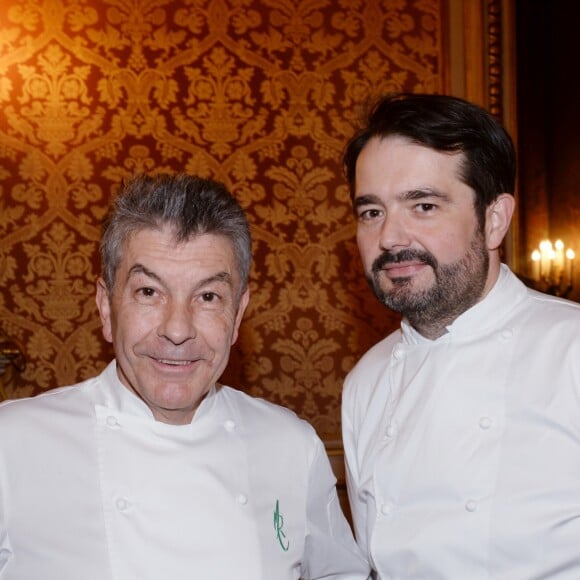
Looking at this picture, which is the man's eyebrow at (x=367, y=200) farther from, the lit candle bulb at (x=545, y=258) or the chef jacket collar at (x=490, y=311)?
the lit candle bulb at (x=545, y=258)

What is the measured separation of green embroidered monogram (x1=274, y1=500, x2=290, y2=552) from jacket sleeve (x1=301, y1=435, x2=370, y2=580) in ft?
0.32

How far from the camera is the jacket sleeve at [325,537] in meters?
2.08

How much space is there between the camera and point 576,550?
1754mm

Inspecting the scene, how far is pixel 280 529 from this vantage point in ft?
6.48

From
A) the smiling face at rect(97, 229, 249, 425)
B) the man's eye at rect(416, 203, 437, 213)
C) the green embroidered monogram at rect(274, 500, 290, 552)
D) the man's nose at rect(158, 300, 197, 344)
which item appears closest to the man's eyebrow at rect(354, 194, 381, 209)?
the man's eye at rect(416, 203, 437, 213)

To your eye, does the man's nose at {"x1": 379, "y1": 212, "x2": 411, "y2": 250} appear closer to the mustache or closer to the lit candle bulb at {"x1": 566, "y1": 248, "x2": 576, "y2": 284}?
the mustache

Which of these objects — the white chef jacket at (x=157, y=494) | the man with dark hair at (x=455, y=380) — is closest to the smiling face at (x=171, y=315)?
the white chef jacket at (x=157, y=494)

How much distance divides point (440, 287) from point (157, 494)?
2.81 feet

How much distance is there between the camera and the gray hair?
1.91 metres

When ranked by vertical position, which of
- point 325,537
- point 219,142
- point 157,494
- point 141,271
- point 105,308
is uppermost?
point 219,142

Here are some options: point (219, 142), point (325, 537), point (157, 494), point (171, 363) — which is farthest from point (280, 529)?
point (219, 142)

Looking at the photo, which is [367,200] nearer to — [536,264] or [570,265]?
[536,264]

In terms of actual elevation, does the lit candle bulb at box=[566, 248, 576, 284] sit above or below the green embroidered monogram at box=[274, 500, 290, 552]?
above

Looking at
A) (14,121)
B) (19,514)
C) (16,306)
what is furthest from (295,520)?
(14,121)
